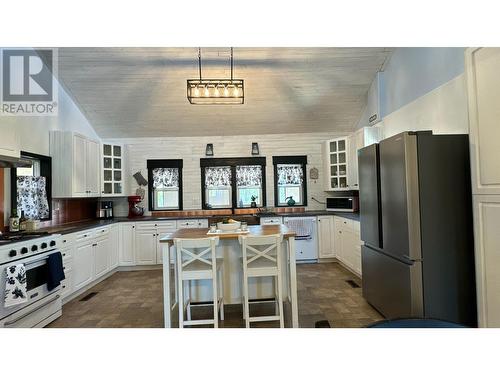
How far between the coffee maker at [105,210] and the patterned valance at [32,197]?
1.21 meters

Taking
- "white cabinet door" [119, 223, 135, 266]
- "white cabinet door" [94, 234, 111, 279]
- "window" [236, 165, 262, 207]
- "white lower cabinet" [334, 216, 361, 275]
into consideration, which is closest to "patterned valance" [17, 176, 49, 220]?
"white cabinet door" [94, 234, 111, 279]

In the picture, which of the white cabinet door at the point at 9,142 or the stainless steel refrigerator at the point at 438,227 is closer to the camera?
the stainless steel refrigerator at the point at 438,227

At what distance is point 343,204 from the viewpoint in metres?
4.99

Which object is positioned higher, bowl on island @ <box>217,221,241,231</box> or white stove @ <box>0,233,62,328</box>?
bowl on island @ <box>217,221,241,231</box>

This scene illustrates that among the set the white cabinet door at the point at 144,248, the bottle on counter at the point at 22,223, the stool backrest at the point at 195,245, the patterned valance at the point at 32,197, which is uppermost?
the patterned valance at the point at 32,197

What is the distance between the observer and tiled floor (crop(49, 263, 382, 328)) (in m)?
2.87

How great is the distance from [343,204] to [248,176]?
200 centimetres

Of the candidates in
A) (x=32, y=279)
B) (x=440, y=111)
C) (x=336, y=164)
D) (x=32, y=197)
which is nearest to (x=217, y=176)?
(x=336, y=164)

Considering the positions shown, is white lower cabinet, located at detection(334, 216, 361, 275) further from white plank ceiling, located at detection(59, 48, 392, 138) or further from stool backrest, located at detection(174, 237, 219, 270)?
stool backrest, located at detection(174, 237, 219, 270)

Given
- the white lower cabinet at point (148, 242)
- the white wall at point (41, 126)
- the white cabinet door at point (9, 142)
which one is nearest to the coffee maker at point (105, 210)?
the white lower cabinet at point (148, 242)

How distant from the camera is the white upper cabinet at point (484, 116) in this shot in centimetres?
173

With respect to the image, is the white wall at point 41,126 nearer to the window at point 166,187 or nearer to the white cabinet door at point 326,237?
the window at point 166,187
